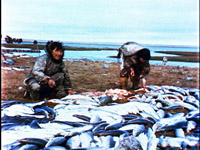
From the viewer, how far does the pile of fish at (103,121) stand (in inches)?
116

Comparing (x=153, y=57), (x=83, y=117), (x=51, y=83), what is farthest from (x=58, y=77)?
(x=153, y=57)

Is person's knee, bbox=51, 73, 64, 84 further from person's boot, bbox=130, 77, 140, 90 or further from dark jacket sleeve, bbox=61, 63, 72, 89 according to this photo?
person's boot, bbox=130, 77, 140, 90

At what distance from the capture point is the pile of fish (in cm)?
294

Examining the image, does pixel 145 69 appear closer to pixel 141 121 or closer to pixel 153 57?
pixel 153 57

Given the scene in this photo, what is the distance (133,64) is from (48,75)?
37.2 inches

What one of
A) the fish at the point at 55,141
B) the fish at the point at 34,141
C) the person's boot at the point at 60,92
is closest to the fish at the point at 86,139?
the fish at the point at 55,141

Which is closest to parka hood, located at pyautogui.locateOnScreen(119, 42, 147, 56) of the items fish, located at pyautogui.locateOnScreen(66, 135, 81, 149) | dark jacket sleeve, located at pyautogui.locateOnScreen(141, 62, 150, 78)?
dark jacket sleeve, located at pyautogui.locateOnScreen(141, 62, 150, 78)

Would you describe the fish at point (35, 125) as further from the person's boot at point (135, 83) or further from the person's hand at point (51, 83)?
the person's boot at point (135, 83)

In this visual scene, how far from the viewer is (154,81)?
3781 millimetres

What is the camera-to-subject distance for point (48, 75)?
3.46m

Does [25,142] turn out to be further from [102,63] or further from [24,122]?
[102,63]

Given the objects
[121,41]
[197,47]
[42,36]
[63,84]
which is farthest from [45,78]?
[197,47]

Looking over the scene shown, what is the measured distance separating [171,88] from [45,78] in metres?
1.44

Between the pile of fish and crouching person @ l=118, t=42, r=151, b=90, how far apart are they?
14cm
